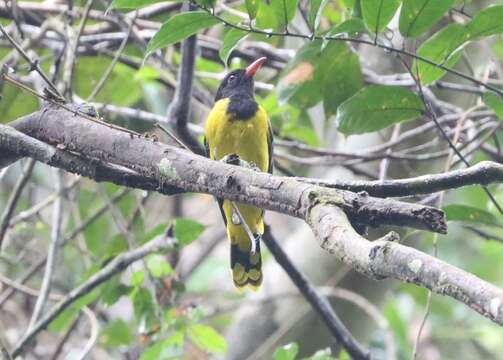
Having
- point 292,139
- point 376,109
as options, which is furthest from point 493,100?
point 292,139

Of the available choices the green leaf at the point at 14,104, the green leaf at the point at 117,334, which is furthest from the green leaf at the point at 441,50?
the green leaf at the point at 14,104

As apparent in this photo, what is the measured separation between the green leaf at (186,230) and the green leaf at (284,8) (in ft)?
3.03

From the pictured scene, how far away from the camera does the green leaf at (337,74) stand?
2.92 meters

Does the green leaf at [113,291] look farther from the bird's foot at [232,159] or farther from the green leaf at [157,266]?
the bird's foot at [232,159]

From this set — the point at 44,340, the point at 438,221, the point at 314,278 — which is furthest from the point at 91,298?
the point at 44,340

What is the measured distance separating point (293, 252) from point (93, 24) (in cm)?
158

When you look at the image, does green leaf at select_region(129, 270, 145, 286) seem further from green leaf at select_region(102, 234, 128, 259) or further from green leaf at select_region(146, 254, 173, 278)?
green leaf at select_region(102, 234, 128, 259)

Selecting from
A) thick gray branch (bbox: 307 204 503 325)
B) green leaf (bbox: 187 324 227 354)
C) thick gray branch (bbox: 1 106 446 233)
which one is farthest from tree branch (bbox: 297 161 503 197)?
green leaf (bbox: 187 324 227 354)

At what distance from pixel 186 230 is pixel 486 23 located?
1.23 meters

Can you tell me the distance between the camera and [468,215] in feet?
8.50

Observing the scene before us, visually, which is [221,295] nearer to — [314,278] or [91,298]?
[314,278]

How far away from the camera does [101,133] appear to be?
186 cm

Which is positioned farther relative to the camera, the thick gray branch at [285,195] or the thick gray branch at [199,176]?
the thick gray branch at [199,176]

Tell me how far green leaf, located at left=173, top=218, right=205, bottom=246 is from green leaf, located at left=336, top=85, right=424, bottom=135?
2.08 feet
